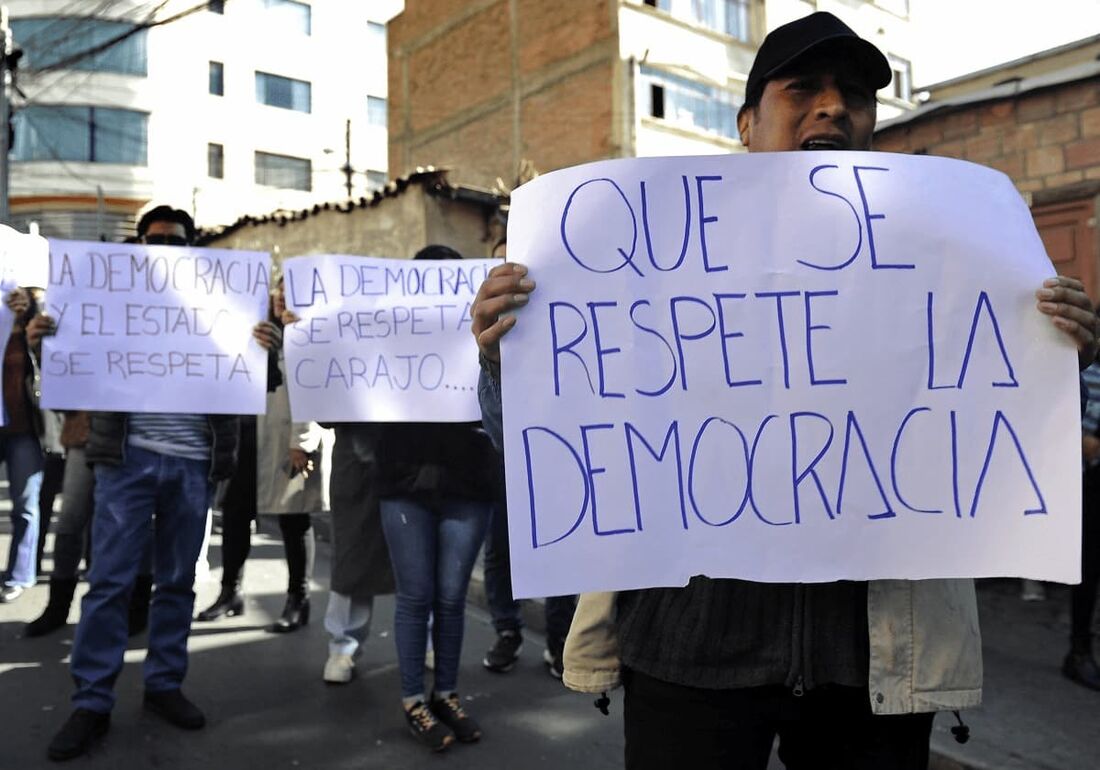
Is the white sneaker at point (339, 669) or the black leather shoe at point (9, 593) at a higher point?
the black leather shoe at point (9, 593)

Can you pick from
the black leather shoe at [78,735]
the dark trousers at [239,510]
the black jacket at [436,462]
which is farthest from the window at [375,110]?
the black leather shoe at [78,735]

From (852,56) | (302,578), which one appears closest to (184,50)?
(302,578)

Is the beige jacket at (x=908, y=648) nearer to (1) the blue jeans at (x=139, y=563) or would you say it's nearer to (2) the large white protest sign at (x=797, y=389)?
(2) the large white protest sign at (x=797, y=389)

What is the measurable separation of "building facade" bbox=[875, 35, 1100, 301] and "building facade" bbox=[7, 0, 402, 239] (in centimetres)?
2409

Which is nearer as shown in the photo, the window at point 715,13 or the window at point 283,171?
the window at point 715,13

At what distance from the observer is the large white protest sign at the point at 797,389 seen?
1.58 metres

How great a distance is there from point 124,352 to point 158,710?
4.78 feet

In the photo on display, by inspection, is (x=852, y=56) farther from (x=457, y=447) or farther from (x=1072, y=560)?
(x=457, y=447)

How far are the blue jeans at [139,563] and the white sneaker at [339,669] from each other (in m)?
0.69

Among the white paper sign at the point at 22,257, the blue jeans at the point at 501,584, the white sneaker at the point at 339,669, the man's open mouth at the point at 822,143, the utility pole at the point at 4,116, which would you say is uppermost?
the utility pole at the point at 4,116

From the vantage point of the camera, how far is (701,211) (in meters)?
1.69

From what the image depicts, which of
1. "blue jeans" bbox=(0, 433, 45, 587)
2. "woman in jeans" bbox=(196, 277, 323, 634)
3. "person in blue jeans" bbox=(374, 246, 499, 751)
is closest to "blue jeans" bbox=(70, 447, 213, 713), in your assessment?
"person in blue jeans" bbox=(374, 246, 499, 751)

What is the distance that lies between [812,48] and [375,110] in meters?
40.6

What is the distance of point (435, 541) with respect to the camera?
3535 millimetres
